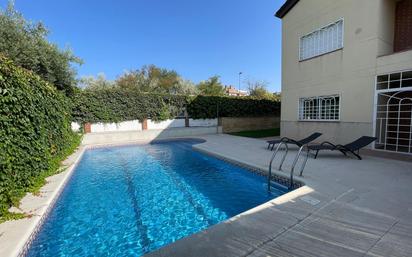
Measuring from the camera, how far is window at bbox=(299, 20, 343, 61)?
10586 millimetres

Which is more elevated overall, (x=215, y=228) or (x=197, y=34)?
(x=197, y=34)

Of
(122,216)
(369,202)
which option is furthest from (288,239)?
(122,216)

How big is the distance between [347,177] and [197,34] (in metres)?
23.7

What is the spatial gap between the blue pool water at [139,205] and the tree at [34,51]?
697 centimetres

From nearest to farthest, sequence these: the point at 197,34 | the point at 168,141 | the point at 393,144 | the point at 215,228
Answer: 1. the point at 215,228
2. the point at 393,144
3. the point at 168,141
4. the point at 197,34

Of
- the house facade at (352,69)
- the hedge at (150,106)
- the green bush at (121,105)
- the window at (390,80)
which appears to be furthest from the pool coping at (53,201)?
the hedge at (150,106)

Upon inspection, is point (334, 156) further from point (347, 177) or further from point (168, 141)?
point (168, 141)

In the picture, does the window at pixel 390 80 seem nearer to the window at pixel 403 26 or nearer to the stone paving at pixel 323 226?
the window at pixel 403 26

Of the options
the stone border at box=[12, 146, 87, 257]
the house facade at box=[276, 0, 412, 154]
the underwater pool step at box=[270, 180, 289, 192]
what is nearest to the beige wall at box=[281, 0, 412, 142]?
the house facade at box=[276, 0, 412, 154]

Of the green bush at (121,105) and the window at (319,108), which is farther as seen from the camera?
the green bush at (121,105)

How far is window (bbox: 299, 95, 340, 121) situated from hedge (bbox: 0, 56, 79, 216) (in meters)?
12.5

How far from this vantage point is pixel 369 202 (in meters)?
4.24

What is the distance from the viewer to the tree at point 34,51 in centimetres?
1079

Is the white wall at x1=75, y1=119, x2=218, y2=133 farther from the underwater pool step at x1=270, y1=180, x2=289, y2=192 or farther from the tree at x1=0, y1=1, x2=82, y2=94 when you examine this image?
the underwater pool step at x1=270, y1=180, x2=289, y2=192
